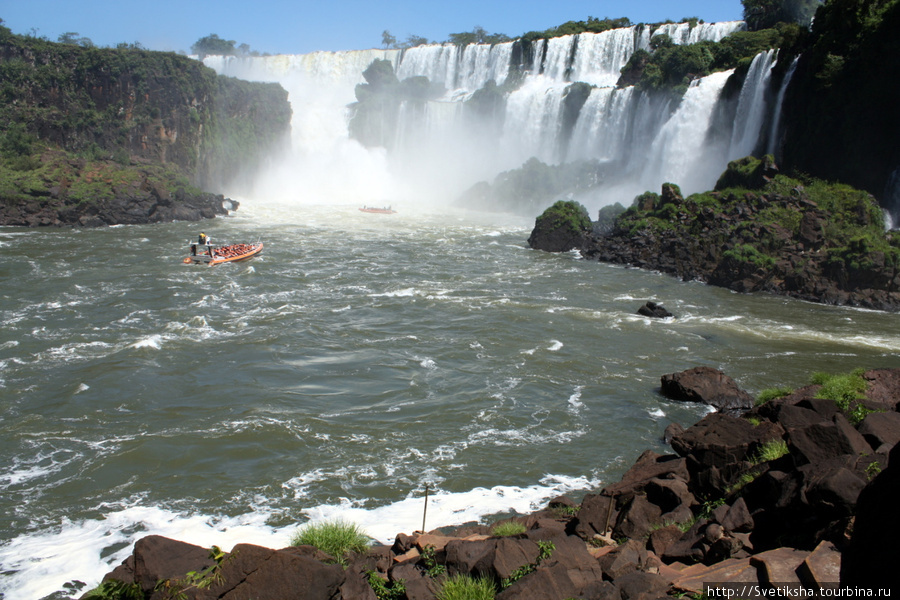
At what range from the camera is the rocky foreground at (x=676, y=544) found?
249 inches

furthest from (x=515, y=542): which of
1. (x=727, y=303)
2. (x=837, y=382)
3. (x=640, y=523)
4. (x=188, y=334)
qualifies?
(x=727, y=303)

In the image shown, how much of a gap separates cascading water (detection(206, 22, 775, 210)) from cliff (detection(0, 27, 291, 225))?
42.3 ft

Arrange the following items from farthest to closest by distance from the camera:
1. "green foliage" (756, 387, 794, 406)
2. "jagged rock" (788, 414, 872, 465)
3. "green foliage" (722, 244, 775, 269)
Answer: "green foliage" (722, 244, 775, 269) → "green foliage" (756, 387, 794, 406) → "jagged rock" (788, 414, 872, 465)

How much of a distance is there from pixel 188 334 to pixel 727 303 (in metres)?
20.8

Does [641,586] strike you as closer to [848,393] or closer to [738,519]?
[738,519]

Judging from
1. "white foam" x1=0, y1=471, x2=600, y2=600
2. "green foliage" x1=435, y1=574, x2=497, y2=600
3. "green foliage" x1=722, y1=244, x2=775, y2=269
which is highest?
"green foliage" x1=722, y1=244, x2=775, y2=269

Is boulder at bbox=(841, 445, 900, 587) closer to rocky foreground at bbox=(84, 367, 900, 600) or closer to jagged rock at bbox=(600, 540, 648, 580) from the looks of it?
rocky foreground at bbox=(84, 367, 900, 600)

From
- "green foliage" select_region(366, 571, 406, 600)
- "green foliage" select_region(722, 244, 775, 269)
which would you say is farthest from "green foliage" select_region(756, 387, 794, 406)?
"green foliage" select_region(722, 244, 775, 269)

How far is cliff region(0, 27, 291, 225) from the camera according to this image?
45250mm

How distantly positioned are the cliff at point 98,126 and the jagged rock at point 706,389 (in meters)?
40.2

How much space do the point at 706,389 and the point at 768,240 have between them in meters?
17.9

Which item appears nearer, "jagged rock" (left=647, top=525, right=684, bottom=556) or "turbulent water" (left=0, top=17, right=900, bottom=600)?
"jagged rock" (left=647, top=525, right=684, bottom=556)

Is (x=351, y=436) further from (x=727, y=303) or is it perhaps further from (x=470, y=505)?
(x=727, y=303)

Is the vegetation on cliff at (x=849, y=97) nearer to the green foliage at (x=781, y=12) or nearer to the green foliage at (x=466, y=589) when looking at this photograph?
the green foliage at (x=781, y=12)
